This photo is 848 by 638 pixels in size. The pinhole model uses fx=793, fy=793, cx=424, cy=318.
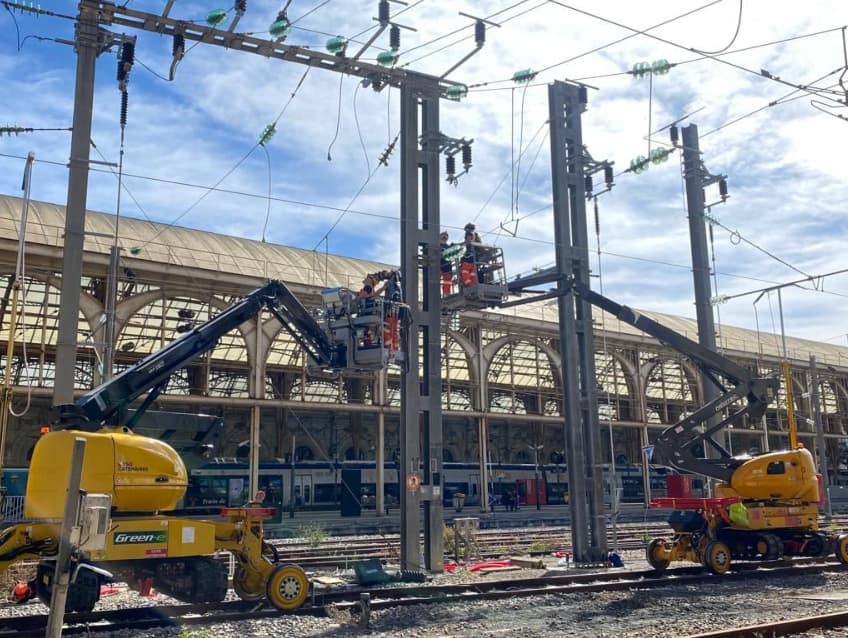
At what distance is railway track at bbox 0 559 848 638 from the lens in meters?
11.4

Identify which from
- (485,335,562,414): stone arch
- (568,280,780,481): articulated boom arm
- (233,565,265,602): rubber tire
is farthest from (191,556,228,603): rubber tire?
(485,335,562,414): stone arch

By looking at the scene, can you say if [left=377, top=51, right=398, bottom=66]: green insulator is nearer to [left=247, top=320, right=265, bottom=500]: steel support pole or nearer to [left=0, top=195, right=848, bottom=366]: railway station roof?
[left=0, top=195, right=848, bottom=366]: railway station roof

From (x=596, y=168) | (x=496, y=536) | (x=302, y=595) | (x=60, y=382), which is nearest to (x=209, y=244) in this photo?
(x=496, y=536)

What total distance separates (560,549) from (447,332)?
65.1 ft

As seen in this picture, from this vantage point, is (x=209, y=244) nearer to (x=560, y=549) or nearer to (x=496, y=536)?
(x=496, y=536)

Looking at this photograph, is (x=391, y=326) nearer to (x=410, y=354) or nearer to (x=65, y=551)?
(x=410, y=354)

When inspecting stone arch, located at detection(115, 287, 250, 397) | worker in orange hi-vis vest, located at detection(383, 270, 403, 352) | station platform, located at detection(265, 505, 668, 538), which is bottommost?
station platform, located at detection(265, 505, 668, 538)

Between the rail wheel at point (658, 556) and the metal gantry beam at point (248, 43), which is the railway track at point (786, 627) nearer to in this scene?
the rail wheel at point (658, 556)

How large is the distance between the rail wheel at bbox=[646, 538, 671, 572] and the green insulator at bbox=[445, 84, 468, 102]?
1211 centimetres

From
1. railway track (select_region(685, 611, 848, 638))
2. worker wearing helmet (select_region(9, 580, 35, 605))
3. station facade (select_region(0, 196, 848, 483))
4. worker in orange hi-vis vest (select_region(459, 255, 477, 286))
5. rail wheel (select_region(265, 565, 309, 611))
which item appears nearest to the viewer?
railway track (select_region(685, 611, 848, 638))

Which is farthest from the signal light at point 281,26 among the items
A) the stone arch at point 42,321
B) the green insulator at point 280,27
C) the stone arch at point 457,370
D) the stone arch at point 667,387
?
the stone arch at point 667,387

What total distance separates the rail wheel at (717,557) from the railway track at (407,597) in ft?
0.78

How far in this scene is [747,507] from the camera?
1812cm

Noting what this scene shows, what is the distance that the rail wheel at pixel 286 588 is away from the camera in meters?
13.0
